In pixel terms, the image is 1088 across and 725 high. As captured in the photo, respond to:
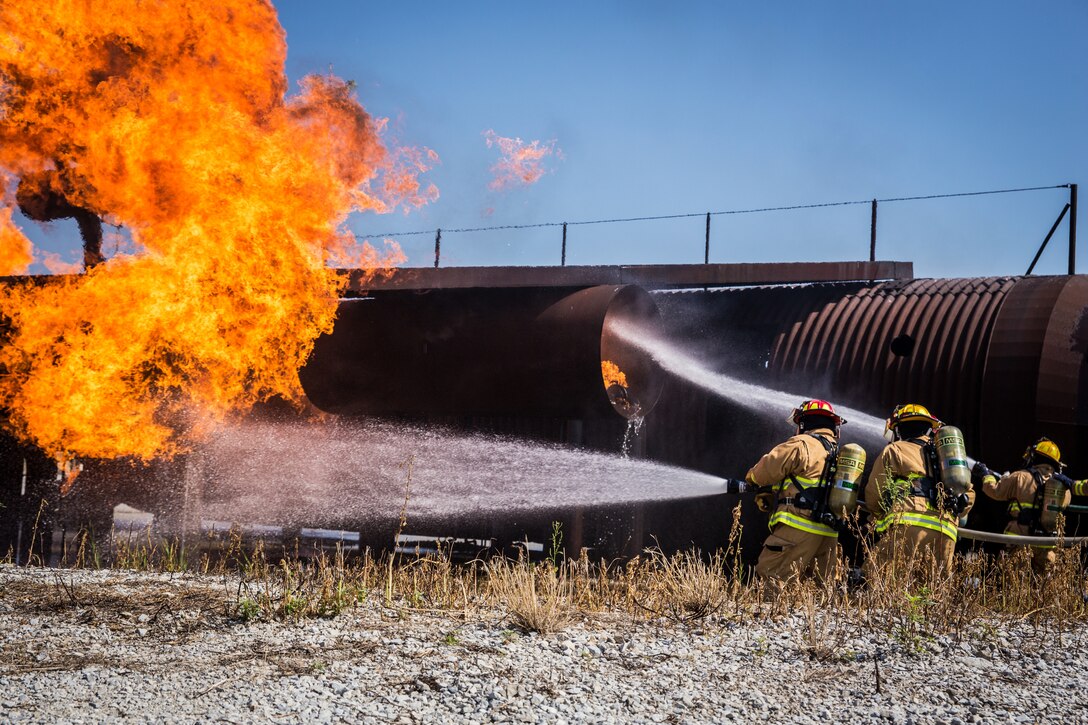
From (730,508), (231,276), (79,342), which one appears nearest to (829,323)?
(730,508)

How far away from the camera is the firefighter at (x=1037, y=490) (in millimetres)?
7523

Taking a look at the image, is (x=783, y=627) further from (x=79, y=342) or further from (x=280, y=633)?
(x=79, y=342)

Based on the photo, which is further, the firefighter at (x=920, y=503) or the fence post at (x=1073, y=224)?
the fence post at (x=1073, y=224)

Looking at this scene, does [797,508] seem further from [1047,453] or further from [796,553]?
[1047,453]

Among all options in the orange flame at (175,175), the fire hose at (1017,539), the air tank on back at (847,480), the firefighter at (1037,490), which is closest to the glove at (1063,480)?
the firefighter at (1037,490)

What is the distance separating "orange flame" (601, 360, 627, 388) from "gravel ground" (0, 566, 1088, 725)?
3.28 metres

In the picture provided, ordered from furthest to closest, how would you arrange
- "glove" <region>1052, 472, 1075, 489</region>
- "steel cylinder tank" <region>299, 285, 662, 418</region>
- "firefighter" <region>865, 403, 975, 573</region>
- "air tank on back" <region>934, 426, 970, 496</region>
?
"steel cylinder tank" <region>299, 285, 662, 418</region> → "glove" <region>1052, 472, 1075, 489</region> → "firefighter" <region>865, 403, 975, 573</region> → "air tank on back" <region>934, 426, 970, 496</region>

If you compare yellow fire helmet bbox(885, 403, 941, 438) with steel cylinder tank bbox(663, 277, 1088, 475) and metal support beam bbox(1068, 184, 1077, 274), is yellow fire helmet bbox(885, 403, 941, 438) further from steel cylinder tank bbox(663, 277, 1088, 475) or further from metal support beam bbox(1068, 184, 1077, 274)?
metal support beam bbox(1068, 184, 1077, 274)

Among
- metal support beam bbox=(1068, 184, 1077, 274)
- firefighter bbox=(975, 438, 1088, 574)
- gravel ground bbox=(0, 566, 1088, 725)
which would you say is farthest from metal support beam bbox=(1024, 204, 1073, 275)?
gravel ground bbox=(0, 566, 1088, 725)

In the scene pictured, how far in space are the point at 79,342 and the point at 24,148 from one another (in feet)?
6.42

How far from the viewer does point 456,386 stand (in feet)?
28.8

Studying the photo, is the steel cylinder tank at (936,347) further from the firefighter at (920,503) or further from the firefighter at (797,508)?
the firefighter at (797,508)

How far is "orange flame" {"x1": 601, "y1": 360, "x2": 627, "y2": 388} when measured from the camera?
27.1 ft

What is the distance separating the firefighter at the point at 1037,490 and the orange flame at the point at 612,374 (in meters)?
3.31
